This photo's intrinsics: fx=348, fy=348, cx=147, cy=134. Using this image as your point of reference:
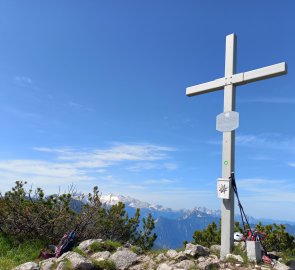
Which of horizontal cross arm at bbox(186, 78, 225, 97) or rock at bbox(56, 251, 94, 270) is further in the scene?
horizontal cross arm at bbox(186, 78, 225, 97)

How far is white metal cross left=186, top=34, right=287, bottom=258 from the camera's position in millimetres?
7648

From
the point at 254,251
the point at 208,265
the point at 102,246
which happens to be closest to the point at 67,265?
the point at 102,246

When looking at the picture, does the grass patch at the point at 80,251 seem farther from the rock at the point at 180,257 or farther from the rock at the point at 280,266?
the rock at the point at 280,266

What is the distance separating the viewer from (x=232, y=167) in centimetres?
787

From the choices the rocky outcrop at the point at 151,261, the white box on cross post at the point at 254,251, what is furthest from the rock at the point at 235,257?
the white box on cross post at the point at 254,251

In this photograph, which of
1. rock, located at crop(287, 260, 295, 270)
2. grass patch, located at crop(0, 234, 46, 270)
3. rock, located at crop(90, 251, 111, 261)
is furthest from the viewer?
grass patch, located at crop(0, 234, 46, 270)

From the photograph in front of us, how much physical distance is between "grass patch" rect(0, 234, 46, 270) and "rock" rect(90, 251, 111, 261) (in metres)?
1.90

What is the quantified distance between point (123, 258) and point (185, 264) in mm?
1524

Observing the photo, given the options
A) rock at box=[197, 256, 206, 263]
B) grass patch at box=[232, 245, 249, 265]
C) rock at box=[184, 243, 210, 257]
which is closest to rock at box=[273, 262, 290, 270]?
grass patch at box=[232, 245, 249, 265]

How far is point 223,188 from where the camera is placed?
773 centimetres

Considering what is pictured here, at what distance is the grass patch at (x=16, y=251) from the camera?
8.40 m

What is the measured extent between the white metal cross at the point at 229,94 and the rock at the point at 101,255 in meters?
2.54

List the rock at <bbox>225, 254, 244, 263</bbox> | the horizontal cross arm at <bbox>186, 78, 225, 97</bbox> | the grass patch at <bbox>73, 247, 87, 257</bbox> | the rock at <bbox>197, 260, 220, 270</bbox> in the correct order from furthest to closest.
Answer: the horizontal cross arm at <bbox>186, 78, 225, 97</bbox>
the grass patch at <bbox>73, 247, 87, 257</bbox>
the rock at <bbox>225, 254, 244, 263</bbox>
the rock at <bbox>197, 260, 220, 270</bbox>

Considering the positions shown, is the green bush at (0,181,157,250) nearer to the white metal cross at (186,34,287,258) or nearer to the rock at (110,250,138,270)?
the rock at (110,250,138,270)
